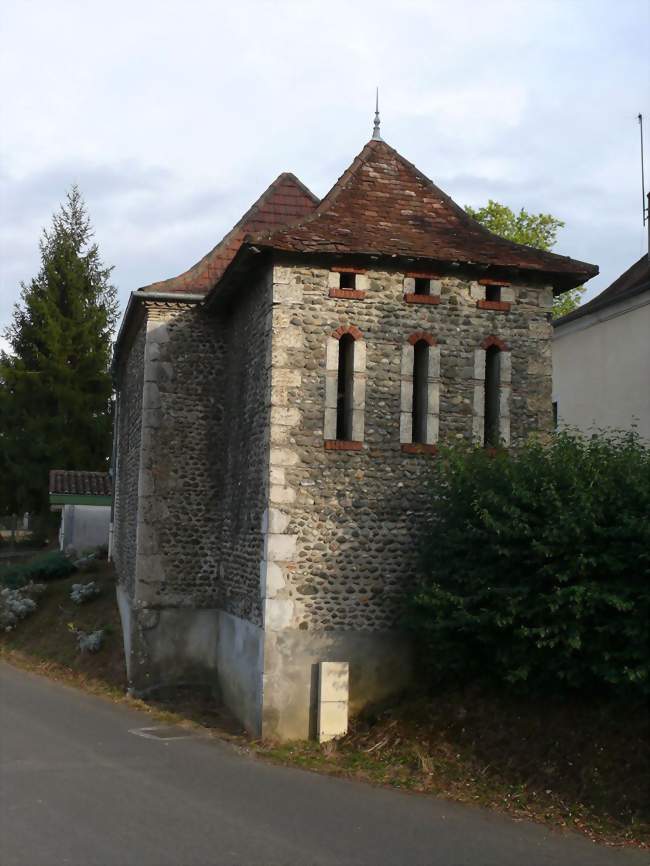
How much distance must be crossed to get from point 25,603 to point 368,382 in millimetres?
12288

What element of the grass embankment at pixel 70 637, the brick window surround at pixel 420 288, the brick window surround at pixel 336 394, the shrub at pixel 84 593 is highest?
the brick window surround at pixel 420 288

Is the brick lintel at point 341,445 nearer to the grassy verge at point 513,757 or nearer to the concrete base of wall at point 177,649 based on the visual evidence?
the grassy verge at point 513,757

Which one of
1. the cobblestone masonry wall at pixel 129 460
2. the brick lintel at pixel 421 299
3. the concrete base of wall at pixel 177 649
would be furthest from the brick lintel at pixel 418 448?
the cobblestone masonry wall at pixel 129 460

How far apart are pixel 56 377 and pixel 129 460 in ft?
65.5

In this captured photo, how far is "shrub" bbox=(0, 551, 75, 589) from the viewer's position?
78.5 ft

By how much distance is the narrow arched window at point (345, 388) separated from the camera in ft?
41.0

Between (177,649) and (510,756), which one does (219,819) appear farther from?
(177,649)

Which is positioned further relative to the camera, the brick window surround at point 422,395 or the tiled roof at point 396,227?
the brick window surround at point 422,395

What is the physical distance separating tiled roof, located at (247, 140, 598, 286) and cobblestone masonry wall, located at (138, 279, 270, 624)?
7.55ft

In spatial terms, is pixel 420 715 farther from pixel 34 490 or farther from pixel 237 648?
pixel 34 490

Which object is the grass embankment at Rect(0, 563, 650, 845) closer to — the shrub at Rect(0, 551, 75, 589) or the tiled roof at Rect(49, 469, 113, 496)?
the shrub at Rect(0, 551, 75, 589)

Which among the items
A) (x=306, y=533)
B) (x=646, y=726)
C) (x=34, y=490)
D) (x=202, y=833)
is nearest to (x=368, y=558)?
(x=306, y=533)

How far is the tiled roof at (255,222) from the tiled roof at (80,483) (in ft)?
48.7

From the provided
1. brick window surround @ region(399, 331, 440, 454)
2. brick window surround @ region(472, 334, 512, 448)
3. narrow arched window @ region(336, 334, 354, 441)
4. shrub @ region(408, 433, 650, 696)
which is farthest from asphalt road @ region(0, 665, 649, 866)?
brick window surround @ region(472, 334, 512, 448)
